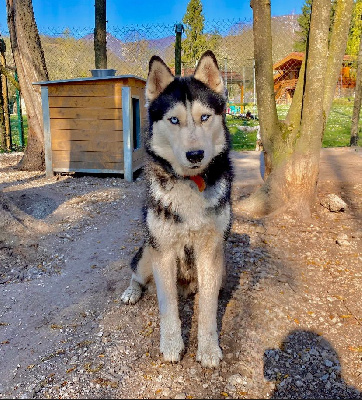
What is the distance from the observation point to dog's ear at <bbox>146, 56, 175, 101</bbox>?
2.41 meters

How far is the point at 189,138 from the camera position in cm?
221

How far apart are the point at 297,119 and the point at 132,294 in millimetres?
3214

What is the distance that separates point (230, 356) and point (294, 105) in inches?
140

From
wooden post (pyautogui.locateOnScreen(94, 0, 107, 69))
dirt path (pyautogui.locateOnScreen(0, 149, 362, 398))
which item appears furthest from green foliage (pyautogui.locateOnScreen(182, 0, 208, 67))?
dirt path (pyautogui.locateOnScreen(0, 149, 362, 398))

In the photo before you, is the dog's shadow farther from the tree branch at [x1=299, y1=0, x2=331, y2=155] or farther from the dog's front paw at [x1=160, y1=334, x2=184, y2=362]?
the tree branch at [x1=299, y1=0, x2=331, y2=155]

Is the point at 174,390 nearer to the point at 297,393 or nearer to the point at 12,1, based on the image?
the point at 297,393

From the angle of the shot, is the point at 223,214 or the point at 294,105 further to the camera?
the point at 294,105

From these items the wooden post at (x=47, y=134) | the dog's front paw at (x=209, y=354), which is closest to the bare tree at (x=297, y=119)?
the dog's front paw at (x=209, y=354)

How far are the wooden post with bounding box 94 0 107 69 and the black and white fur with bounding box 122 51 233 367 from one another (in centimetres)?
799

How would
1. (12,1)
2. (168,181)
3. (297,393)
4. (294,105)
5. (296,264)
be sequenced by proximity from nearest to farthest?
(297,393)
(168,181)
(296,264)
(294,105)
(12,1)

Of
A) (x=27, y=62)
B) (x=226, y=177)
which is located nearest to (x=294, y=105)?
(x=226, y=177)

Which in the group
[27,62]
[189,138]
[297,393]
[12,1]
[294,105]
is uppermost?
[12,1]

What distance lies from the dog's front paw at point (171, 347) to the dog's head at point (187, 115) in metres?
1.12

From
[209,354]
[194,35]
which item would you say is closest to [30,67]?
[209,354]
